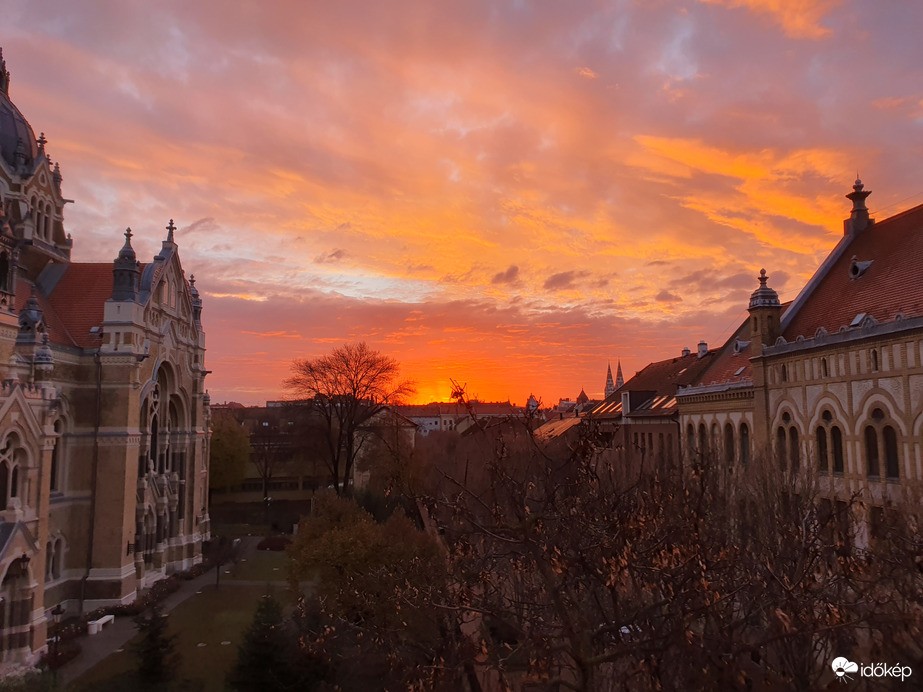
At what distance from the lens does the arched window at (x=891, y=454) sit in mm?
24281

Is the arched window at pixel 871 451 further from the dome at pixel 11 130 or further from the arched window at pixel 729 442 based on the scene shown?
the dome at pixel 11 130

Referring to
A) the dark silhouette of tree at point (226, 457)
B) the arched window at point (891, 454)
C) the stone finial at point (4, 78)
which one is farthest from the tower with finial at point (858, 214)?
the dark silhouette of tree at point (226, 457)

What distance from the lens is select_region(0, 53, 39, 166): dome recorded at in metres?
33.6

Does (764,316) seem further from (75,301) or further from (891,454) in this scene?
(75,301)

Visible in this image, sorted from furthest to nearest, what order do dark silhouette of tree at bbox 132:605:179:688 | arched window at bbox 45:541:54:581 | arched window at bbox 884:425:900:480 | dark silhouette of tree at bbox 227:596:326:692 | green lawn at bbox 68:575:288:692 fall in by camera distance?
arched window at bbox 45:541:54:581
arched window at bbox 884:425:900:480
green lawn at bbox 68:575:288:692
dark silhouette of tree at bbox 132:605:179:688
dark silhouette of tree at bbox 227:596:326:692

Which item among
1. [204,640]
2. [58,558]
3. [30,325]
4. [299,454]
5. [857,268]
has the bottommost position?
[204,640]

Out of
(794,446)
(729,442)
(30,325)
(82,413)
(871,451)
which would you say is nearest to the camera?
(871,451)

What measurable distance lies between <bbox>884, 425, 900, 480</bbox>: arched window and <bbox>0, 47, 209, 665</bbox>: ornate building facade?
1260 inches

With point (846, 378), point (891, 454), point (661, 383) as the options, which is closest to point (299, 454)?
point (661, 383)

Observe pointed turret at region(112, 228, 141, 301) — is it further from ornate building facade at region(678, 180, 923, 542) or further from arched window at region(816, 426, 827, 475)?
arched window at region(816, 426, 827, 475)

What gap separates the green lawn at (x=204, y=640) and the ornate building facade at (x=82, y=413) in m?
2.82

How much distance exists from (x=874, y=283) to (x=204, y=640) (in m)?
32.9

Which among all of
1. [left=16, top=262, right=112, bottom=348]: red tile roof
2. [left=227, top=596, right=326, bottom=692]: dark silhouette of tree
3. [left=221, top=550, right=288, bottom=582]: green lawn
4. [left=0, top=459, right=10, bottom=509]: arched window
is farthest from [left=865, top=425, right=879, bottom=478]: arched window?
[left=16, top=262, right=112, bottom=348]: red tile roof

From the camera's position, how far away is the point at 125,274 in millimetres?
30984
